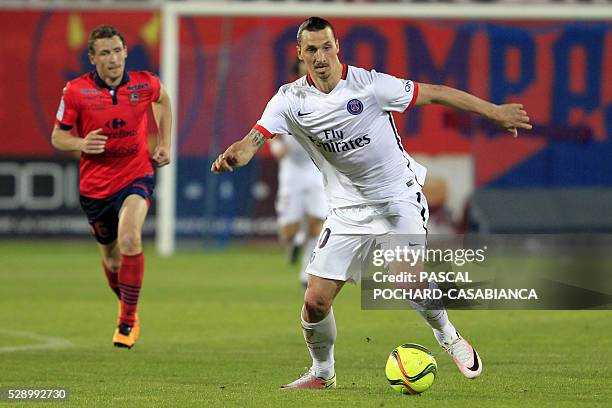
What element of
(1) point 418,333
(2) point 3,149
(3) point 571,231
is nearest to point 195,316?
(1) point 418,333

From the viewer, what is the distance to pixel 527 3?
23047 mm

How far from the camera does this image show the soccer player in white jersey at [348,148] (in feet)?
26.9

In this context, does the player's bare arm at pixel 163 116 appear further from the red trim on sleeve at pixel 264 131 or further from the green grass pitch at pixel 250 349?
the red trim on sleeve at pixel 264 131

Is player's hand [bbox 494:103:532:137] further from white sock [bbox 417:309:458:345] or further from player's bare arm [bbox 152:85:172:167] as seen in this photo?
player's bare arm [bbox 152:85:172:167]

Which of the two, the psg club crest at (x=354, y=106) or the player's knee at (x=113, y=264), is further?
the player's knee at (x=113, y=264)

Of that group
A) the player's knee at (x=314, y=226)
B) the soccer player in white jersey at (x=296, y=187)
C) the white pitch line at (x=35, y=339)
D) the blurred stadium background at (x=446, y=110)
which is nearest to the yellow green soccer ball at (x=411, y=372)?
the white pitch line at (x=35, y=339)

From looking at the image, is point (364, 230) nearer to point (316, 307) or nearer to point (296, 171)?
point (316, 307)

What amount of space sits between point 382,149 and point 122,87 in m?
3.19

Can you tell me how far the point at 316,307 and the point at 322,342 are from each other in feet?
0.82

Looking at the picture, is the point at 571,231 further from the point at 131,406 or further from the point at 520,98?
the point at 131,406

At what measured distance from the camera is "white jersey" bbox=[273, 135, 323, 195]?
17.9 metres

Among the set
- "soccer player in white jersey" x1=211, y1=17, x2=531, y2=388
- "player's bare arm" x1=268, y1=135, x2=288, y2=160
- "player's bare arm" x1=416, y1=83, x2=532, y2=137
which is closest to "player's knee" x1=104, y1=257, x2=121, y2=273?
"soccer player in white jersey" x1=211, y1=17, x2=531, y2=388

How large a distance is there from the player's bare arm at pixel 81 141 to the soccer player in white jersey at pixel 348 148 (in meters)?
2.19

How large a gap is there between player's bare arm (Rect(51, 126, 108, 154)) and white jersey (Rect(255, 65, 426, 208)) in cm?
219
